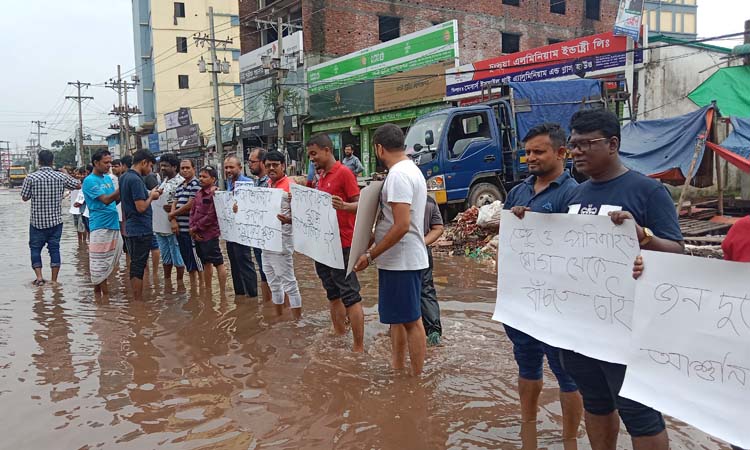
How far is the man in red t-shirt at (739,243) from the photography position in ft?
6.68

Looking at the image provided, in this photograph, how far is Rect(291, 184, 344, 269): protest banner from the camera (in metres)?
4.76

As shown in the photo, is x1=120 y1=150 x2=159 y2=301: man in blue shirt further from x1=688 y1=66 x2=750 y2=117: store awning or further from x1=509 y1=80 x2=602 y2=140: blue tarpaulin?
x1=688 y1=66 x2=750 y2=117: store awning

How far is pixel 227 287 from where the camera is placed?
307 inches

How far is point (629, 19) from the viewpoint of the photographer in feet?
50.3

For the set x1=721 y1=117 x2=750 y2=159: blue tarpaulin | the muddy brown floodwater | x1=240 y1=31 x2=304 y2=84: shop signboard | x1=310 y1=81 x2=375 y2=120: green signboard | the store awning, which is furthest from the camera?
x1=240 y1=31 x2=304 y2=84: shop signboard

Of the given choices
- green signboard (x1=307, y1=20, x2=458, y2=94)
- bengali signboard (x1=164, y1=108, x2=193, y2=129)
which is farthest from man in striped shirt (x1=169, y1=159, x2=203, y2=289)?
→ bengali signboard (x1=164, y1=108, x2=193, y2=129)

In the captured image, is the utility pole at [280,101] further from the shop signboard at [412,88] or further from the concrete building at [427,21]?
the shop signboard at [412,88]

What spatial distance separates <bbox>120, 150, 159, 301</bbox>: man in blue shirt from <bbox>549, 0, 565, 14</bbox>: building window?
3138 cm

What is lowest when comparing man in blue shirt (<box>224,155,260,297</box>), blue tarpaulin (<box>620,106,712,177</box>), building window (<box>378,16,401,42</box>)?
man in blue shirt (<box>224,155,260,297</box>)

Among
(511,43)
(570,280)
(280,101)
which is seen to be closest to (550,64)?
(280,101)

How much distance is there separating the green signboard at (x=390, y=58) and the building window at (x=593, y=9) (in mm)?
17492

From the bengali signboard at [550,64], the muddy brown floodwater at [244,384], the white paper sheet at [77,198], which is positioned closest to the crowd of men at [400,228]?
the muddy brown floodwater at [244,384]

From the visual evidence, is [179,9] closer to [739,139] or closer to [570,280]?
[739,139]

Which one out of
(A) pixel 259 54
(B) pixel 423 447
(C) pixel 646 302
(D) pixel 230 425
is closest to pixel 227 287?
(D) pixel 230 425
